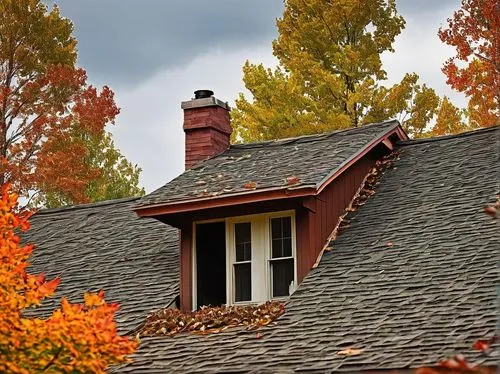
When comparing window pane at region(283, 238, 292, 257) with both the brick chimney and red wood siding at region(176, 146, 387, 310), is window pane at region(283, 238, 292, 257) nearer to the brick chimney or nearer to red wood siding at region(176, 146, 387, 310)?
red wood siding at region(176, 146, 387, 310)

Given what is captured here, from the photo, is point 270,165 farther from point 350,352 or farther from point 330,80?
point 330,80

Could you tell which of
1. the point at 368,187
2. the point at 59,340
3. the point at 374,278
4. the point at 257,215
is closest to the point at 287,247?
the point at 257,215

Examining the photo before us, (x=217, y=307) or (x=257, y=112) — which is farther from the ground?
(x=257, y=112)

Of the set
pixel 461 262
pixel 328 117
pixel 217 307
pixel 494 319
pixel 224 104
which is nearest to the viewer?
pixel 494 319

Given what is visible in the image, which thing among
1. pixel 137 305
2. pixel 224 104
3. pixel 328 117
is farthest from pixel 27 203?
pixel 137 305

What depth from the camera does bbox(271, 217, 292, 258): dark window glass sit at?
14.3m

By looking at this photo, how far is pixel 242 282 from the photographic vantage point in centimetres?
1436

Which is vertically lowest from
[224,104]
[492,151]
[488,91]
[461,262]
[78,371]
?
[78,371]

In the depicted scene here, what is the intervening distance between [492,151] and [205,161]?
183 inches

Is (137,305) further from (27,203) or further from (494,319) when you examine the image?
(27,203)

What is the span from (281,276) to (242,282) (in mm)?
580

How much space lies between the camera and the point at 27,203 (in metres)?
27.8

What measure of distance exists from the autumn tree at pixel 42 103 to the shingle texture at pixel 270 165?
34.3 ft

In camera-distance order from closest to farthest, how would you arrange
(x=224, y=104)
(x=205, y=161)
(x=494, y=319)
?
(x=494, y=319) → (x=205, y=161) → (x=224, y=104)
